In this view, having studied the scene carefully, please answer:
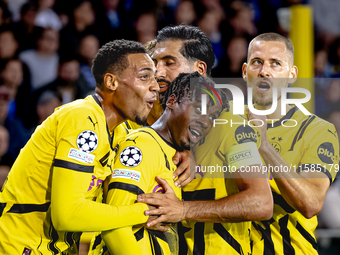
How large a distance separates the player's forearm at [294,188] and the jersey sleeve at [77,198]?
3.35 ft

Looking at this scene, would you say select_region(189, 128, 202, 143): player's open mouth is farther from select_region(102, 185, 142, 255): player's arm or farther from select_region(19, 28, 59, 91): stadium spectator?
select_region(19, 28, 59, 91): stadium spectator

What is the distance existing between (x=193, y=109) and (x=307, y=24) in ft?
4.82

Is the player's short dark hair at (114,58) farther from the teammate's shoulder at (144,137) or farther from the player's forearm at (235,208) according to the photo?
the player's forearm at (235,208)

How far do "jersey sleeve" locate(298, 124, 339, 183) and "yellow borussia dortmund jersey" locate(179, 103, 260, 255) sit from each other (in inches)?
17.3

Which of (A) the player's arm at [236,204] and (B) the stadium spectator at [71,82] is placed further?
(B) the stadium spectator at [71,82]

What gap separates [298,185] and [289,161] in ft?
0.95

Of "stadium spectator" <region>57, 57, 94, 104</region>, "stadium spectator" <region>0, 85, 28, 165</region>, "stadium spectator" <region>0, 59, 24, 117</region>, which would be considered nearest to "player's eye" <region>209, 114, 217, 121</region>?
"stadium spectator" <region>57, 57, 94, 104</region>

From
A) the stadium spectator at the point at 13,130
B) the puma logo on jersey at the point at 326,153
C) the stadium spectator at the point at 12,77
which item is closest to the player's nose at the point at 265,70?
the puma logo on jersey at the point at 326,153

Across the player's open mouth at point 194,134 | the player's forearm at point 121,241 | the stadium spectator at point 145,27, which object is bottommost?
the player's forearm at point 121,241

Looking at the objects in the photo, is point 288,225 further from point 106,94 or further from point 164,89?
point 106,94

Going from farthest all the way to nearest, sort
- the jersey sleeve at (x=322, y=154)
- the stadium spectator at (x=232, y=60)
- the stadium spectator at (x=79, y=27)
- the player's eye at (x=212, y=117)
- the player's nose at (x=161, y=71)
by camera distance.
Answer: the stadium spectator at (x=232, y=60), the stadium spectator at (x=79, y=27), the player's nose at (x=161, y=71), the jersey sleeve at (x=322, y=154), the player's eye at (x=212, y=117)

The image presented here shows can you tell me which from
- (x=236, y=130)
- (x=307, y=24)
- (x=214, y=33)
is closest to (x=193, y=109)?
(x=236, y=130)

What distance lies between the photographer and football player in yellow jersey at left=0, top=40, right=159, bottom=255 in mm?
2277

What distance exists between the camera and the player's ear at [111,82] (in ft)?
9.18
